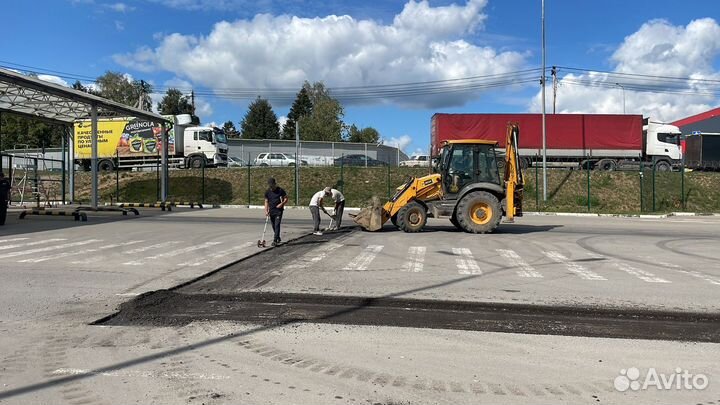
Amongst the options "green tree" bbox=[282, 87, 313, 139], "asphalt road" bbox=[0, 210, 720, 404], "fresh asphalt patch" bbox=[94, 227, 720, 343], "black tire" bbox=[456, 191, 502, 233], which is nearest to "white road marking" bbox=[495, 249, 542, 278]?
"asphalt road" bbox=[0, 210, 720, 404]

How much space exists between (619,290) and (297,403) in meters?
6.40

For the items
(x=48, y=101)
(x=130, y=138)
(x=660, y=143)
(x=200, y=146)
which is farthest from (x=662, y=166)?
(x=130, y=138)

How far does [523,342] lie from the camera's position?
5.82 m

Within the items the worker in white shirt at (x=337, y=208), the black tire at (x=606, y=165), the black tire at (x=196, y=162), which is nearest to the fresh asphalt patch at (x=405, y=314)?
the worker in white shirt at (x=337, y=208)

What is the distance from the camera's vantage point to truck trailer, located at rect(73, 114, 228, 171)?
128 ft

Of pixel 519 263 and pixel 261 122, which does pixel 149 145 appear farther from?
pixel 261 122

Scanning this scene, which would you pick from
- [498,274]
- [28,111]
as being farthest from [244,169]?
[498,274]

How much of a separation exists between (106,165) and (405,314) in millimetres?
38774

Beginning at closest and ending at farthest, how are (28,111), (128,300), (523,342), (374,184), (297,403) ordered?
(297,403)
(523,342)
(128,300)
(28,111)
(374,184)

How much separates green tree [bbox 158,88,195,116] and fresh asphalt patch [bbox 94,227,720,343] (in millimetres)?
90648

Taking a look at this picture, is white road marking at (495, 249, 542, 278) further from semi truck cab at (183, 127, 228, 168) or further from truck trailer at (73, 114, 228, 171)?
semi truck cab at (183, 127, 228, 168)

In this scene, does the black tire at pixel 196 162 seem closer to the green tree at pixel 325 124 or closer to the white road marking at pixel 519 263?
the white road marking at pixel 519 263

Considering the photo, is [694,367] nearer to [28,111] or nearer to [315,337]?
[315,337]

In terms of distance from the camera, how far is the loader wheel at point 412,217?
670 inches
